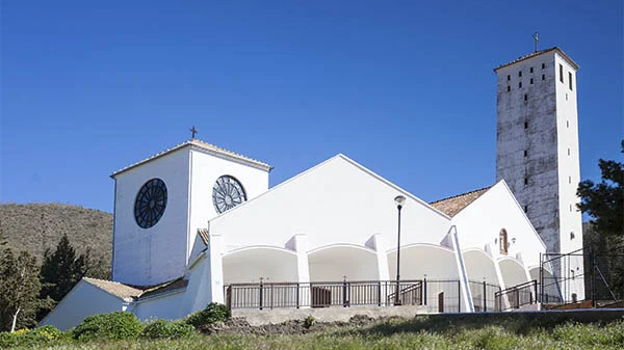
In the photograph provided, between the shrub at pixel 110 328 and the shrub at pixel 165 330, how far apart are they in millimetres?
521

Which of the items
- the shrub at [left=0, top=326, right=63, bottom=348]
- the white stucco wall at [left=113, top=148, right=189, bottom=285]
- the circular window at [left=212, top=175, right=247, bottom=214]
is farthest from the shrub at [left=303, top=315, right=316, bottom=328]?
the circular window at [left=212, top=175, right=247, bottom=214]

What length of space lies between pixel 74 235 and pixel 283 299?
150 ft

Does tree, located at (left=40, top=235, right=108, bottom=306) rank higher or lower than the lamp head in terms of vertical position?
lower

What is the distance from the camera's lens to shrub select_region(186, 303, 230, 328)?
21.8 metres

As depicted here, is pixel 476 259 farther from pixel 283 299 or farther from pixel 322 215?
pixel 283 299

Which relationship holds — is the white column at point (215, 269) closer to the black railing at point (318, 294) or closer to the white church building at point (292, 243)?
the white church building at point (292, 243)

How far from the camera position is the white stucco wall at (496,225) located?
32.1 m

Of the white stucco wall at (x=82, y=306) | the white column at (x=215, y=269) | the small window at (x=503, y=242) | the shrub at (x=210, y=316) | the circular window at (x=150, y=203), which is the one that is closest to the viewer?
the shrub at (x=210, y=316)

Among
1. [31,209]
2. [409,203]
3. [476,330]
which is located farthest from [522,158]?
[31,209]

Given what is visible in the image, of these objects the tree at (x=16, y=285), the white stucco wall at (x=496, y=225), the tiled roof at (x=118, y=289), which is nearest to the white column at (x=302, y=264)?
the white stucco wall at (x=496, y=225)

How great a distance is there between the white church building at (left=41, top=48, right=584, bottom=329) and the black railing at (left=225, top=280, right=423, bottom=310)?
6 centimetres

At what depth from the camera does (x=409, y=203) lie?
30.1 metres

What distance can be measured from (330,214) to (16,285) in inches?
636

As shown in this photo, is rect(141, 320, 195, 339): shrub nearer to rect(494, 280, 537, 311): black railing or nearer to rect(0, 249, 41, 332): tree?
rect(494, 280, 537, 311): black railing
